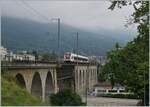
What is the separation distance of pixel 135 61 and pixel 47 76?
27742 mm

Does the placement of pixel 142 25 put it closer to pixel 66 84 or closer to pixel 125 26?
pixel 125 26

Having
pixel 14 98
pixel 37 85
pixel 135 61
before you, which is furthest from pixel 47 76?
pixel 14 98

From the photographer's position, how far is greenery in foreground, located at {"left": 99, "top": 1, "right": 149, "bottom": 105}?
1262cm

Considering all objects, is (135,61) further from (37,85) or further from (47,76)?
(47,76)

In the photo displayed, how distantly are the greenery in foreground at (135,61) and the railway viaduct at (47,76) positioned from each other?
651 cm

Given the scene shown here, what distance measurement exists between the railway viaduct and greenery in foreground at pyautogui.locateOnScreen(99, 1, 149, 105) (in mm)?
6514

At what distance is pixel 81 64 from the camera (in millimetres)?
80375

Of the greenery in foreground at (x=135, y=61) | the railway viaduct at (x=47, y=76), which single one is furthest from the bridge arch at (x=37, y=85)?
the greenery in foreground at (x=135, y=61)

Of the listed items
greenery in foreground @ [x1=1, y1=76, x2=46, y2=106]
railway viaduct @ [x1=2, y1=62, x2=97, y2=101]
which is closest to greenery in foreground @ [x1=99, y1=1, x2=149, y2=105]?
greenery in foreground @ [x1=1, y1=76, x2=46, y2=106]

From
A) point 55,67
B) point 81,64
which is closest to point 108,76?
point 55,67

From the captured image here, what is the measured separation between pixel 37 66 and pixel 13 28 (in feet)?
465

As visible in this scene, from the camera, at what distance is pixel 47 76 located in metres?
52.8

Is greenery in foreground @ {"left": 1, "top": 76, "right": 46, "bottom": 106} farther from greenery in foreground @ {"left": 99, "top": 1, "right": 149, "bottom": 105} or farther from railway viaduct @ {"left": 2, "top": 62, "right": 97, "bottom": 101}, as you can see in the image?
railway viaduct @ {"left": 2, "top": 62, "right": 97, "bottom": 101}

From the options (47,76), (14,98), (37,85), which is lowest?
(37,85)
